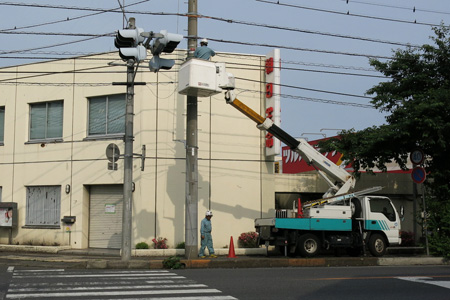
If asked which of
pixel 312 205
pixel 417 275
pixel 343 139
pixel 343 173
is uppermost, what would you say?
pixel 343 139

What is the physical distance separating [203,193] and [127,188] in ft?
14.6

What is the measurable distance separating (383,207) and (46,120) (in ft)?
45.2

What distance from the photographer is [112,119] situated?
67.2 ft

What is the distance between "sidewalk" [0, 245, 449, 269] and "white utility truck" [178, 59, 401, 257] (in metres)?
0.84

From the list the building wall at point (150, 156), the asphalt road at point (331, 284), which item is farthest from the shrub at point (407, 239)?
the asphalt road at point (331, 284)

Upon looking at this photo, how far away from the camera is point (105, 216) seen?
805 inches

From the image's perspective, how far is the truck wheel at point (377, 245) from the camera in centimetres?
1816

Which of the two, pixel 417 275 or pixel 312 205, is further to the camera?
pixel 312 205

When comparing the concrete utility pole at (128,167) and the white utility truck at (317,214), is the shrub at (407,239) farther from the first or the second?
the concrete utility pole at (128,167)

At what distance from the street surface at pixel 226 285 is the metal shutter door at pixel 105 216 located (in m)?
6.58

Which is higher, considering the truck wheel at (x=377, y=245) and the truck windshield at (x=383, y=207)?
the truck windshield at (x=383, y=207)

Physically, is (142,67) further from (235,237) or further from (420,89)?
(420,89)

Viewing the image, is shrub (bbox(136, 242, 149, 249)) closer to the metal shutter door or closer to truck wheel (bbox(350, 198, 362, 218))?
the metal shutter door

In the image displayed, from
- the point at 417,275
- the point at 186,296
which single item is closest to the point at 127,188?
the point at 186,296
